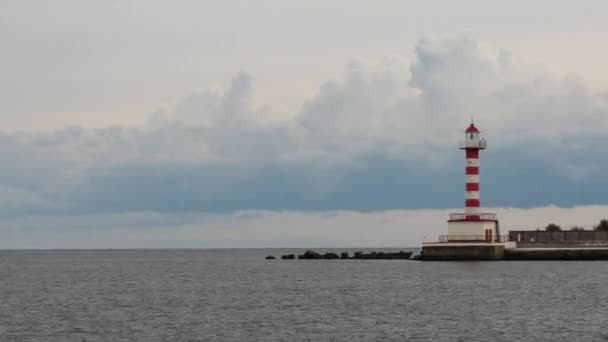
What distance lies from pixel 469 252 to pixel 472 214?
10.8ft

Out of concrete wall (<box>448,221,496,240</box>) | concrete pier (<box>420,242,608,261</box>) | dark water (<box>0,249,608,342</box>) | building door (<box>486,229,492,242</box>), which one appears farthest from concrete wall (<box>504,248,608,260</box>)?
dark water (<box>0,249,608,342</box>)

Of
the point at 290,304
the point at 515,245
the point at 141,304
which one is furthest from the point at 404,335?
the point at 515,245

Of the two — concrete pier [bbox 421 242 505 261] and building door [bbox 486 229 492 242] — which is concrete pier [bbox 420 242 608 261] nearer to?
concrete pier [bbox 421 242 505 261]

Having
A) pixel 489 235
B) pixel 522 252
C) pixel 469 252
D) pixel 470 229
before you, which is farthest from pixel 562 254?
pixel 470 229

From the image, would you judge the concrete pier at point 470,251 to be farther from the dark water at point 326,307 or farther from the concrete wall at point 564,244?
the concrete wall at point 564,244

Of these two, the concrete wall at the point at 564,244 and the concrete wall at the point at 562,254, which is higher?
the concrete wall at the point at 564,244

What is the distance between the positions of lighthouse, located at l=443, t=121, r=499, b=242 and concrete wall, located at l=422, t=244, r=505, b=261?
26.4 inches

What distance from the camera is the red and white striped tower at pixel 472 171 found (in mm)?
91500

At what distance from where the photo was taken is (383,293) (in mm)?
66938

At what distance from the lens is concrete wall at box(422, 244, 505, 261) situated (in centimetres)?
9244

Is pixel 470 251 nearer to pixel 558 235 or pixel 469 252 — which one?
pixel 469 252

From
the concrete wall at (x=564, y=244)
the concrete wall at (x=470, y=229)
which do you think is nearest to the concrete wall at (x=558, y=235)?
the concrete wall at (x=564, y=244)

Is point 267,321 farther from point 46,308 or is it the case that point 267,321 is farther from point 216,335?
point 46,308

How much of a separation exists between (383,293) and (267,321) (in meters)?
17.0
